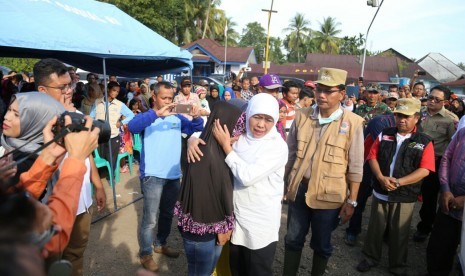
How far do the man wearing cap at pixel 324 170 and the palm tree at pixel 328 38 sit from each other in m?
49.8

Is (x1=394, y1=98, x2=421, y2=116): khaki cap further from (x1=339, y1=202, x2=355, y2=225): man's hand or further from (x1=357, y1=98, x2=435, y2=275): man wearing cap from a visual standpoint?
(x1=339, y1=202, x2=355, y2=225): man's hand

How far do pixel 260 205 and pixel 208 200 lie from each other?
382mm

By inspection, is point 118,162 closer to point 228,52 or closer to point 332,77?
point 332,77

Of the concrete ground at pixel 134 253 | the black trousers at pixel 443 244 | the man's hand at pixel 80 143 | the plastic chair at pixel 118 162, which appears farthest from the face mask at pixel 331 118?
the plastic chair at pixel 118 162

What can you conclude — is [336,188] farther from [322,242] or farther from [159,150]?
[159,150]

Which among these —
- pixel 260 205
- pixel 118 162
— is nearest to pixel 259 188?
pixel 260 205

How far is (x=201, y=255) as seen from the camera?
205cm

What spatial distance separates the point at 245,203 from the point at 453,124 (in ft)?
11.2

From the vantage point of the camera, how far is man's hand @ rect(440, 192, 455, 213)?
2.82 metres

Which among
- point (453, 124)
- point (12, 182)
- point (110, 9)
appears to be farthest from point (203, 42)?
point (12, 182)

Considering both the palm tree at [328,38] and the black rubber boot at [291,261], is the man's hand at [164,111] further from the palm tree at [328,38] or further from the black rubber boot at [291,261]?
the palm tree at [328,38]

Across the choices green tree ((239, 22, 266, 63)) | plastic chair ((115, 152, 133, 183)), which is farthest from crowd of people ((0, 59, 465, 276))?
green tree ((239, 22, 266, 63))

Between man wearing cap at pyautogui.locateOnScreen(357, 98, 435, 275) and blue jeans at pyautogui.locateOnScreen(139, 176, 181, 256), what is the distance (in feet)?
6.65

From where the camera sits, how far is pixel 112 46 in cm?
413
